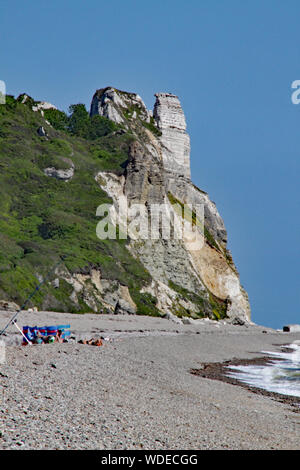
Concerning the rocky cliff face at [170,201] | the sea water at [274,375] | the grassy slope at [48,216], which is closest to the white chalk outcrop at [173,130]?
the rocky cliff face at [170,201]

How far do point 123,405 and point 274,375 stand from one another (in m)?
15.9

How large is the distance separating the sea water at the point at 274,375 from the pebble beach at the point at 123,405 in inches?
79.6

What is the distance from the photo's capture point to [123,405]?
12.7 meters

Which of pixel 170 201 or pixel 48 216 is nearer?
pixel 48 216

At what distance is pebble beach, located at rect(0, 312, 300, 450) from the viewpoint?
31.9 feet

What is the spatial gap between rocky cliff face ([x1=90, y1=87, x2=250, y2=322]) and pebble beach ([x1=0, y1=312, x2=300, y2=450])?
3265cm

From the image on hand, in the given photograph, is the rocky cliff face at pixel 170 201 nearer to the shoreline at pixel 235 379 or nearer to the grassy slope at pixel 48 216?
the grassy slope at pixel 48 216

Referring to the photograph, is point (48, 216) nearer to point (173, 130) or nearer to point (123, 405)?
point (123, 405)

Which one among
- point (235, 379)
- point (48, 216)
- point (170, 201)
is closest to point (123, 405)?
point (235, 379)

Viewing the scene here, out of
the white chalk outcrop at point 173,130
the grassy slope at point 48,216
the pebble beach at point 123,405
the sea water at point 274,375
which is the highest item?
the white chalk outcrop at point 173,130

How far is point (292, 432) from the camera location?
13141 mm

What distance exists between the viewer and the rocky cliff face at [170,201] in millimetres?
59281

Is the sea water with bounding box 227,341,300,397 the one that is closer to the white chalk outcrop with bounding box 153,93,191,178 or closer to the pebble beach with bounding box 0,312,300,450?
the pebble beach with bounding box 0,312,300,450

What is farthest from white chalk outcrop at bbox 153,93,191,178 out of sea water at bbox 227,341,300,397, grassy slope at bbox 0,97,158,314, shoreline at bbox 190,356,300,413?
shoreline at bbox 190,356,300,413
